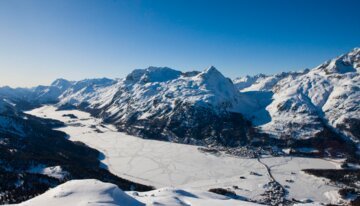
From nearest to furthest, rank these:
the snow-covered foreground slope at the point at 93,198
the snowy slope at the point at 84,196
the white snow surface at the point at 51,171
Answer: the snowy slope at the point at 84,196 → the snow-covered foreground slope at the point at 93,198 → the white snow surface at the point at 51,171

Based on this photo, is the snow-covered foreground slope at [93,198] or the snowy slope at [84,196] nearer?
the snowy slope at [84,196]

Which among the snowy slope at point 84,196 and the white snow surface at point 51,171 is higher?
the snowy slope at point 84,196

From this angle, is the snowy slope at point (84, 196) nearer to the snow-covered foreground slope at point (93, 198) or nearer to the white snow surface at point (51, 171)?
the snow-covered foreground slope at point (93, 198)

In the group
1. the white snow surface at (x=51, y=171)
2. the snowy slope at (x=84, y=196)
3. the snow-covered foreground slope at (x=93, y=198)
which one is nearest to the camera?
the snowy slope at (x=84, y=196)

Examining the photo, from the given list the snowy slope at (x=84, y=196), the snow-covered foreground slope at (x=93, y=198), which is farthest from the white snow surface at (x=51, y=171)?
the snowy slope at (x=84, y=196)

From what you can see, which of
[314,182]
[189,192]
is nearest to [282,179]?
[314,182]

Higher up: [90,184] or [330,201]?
[90,184]

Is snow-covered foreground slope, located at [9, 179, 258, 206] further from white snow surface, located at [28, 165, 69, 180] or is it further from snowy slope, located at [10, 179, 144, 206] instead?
white snow surface, located at [28, 165, 69, 180]

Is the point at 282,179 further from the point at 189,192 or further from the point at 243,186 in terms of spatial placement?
the point at 189,192

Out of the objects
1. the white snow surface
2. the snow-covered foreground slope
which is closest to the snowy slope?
the snow-covered foreground slope

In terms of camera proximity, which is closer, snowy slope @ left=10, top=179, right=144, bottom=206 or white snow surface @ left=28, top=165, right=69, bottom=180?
snowy slope @ left=10, top=179, right=144, bottom=206

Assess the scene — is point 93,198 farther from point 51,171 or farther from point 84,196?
point 51,171
